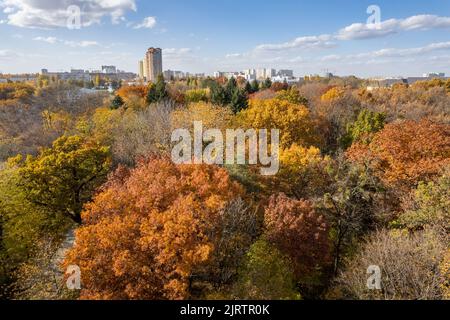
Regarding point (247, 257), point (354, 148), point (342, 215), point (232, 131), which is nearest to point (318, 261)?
point (247, 257)

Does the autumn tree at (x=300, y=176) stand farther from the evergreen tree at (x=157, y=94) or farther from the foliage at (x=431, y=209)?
the evergreen tree at (x=157, y=94)

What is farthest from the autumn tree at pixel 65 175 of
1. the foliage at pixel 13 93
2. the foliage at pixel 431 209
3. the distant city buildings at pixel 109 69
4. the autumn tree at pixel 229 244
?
the distant city buildings at pixel 109 69

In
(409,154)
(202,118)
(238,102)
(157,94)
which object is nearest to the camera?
(409,154)
